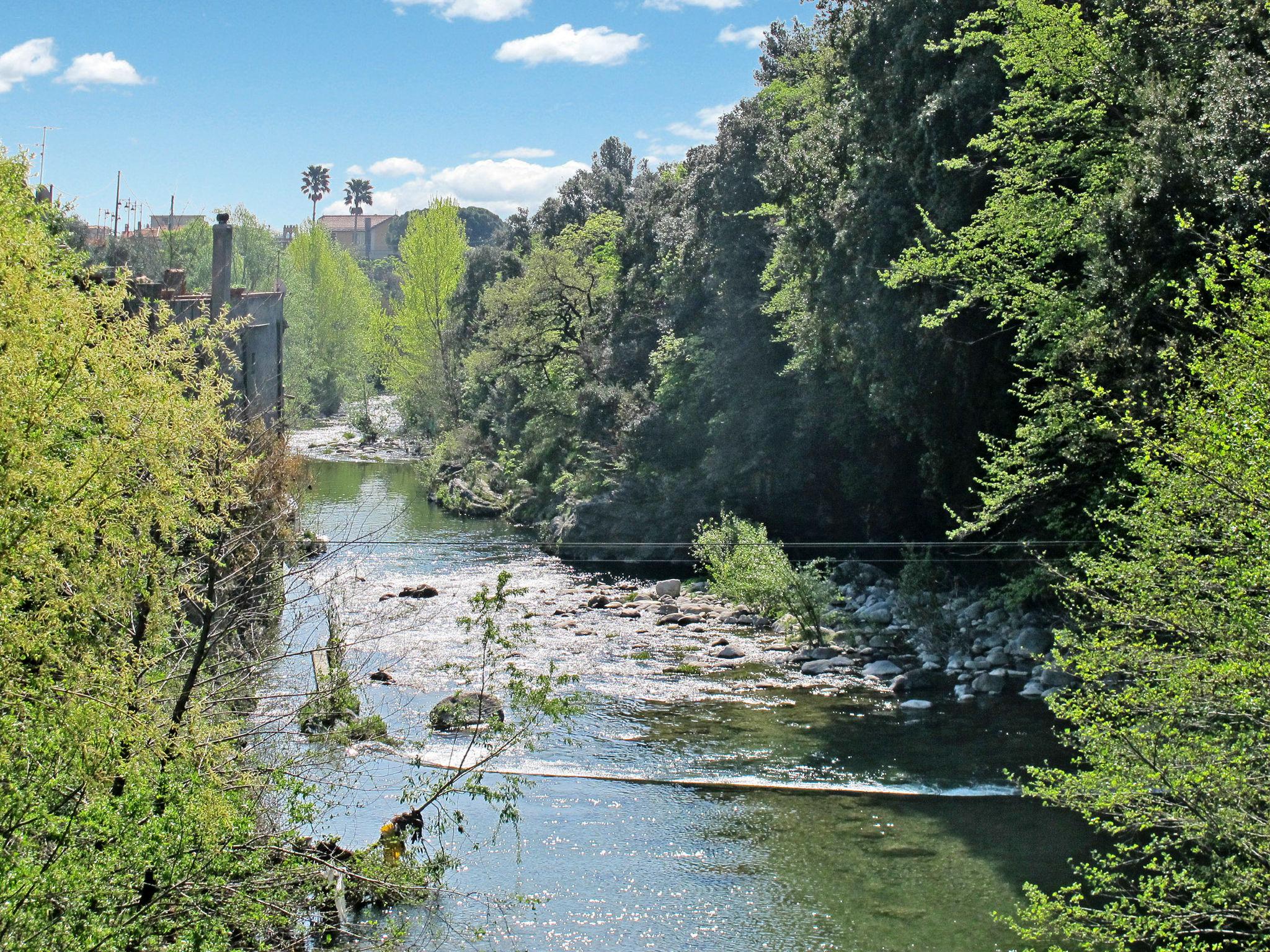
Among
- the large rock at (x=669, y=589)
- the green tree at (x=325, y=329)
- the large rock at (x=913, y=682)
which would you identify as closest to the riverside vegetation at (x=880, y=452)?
the large rock at (x=913, y=682)

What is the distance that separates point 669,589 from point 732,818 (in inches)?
573

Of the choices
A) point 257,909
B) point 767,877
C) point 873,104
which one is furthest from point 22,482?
point 873,104

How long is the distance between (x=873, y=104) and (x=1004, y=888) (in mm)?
17176

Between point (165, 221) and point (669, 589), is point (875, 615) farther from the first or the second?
point (165, 221)

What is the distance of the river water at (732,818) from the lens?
523 inches

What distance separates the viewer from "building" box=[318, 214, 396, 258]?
143 m

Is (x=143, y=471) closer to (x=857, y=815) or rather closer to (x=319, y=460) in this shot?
(x=857, y=815)

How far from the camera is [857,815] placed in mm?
16484

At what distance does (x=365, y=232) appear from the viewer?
483 ft

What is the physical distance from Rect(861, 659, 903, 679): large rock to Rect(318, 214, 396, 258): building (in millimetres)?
124813

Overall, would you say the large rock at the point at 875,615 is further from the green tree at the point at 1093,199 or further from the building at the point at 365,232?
the building at the point at 365,232

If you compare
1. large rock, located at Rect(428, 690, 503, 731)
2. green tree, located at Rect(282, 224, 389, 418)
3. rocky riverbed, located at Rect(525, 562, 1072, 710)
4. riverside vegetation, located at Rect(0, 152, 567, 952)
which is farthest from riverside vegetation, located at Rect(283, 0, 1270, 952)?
green tree, located at Rect(282, 224, 389, 418)

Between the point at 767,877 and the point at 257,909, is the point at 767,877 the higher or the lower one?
the lower one

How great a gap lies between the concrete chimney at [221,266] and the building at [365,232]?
397 feet
